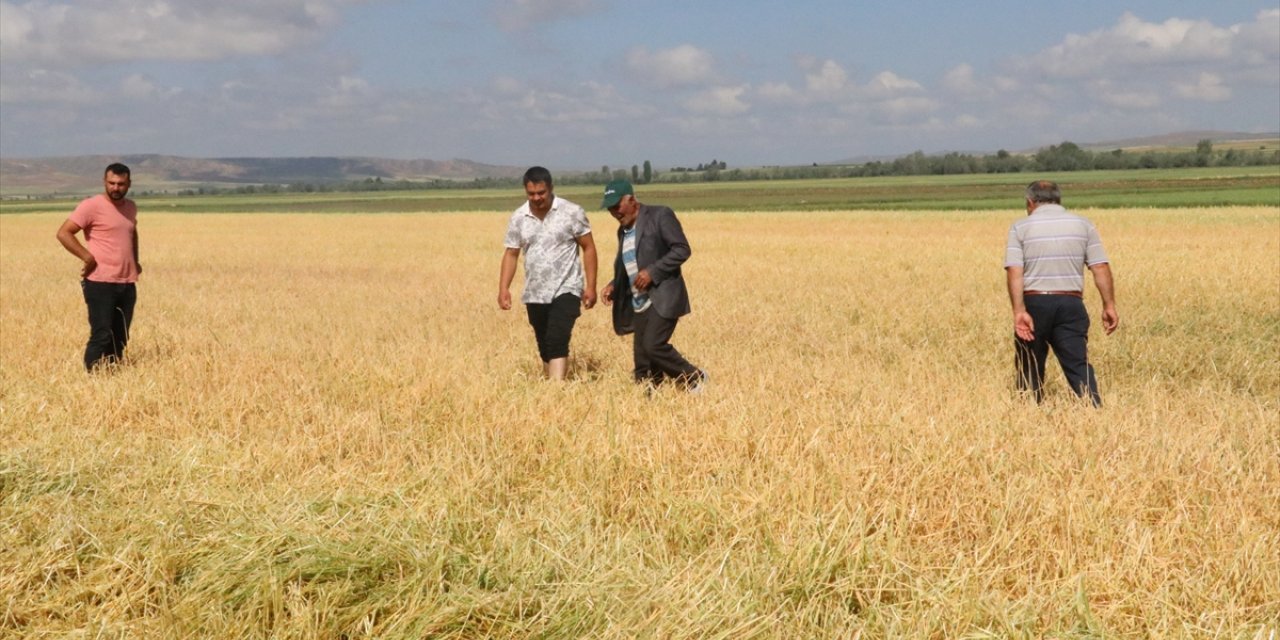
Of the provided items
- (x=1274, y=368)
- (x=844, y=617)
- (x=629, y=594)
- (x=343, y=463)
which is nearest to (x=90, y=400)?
(x=343, y=463)

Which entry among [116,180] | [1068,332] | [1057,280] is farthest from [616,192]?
[116,180]

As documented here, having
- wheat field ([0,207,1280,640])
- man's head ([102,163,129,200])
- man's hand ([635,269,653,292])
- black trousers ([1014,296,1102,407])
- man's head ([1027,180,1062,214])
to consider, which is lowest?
wheat field ([0,207,1280,640])

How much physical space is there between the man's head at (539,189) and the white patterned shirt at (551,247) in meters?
0.07

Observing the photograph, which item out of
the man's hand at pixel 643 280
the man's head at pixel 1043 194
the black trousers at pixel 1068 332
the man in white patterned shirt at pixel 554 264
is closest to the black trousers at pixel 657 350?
the man's hand at pixel 643 280

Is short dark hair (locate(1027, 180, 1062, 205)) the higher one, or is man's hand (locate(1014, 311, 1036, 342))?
short dark hair (locate(1027, 180, 1062, 205))

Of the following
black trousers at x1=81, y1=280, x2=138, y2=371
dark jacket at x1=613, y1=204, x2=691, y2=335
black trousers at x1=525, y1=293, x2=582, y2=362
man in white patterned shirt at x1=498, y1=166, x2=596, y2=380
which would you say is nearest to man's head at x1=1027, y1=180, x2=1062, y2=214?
dark jacket at x1=613, y1=204, x2=691, y2=335

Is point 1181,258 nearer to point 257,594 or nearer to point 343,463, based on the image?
point 343,463

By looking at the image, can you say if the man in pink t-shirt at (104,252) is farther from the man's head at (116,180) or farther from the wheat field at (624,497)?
the wheat field at (624,497)

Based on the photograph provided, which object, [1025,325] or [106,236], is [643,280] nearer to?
[1025,325]

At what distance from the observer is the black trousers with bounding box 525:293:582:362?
27.0ft

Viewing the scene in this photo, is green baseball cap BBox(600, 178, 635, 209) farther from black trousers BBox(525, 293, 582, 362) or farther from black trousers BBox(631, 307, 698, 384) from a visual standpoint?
black trousers BBox(525, 293, 582, 362)

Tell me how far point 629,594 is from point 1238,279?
15.9 meters

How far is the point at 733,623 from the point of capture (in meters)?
Result: 3.55

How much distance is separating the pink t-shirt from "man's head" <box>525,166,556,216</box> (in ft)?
11.0
